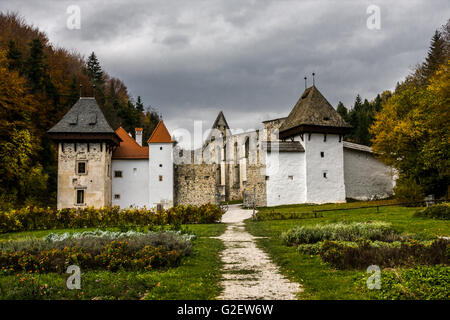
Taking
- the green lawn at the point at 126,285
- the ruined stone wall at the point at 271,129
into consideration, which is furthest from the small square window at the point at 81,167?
the ruined stone wall at the point at 271,129

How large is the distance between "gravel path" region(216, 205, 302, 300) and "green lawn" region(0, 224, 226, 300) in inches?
11.3

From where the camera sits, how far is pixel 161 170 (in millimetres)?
31719

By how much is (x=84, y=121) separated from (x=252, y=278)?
2639 centimetres

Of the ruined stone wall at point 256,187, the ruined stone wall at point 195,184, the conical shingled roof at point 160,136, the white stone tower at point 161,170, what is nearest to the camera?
the ruined stone wall at point 256,187

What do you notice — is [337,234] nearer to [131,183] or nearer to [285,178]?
[285,178]

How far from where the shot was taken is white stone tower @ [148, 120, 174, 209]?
31.4 m

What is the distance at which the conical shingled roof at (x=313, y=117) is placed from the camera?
31453 millimetres

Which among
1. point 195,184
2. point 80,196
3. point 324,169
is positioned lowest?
point 80,196

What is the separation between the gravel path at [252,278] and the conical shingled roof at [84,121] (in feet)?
71.5

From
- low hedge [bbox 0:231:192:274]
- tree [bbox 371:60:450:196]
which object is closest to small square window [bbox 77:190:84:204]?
low hedge [bbox 0:231:192:274]

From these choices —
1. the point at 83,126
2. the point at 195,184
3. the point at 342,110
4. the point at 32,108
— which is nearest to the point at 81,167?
the point at 83,126

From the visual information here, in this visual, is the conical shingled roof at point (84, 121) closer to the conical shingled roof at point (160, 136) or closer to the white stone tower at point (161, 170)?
the conical shingled roof at point (160, 136)

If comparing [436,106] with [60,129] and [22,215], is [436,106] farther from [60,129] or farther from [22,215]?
[60,129]

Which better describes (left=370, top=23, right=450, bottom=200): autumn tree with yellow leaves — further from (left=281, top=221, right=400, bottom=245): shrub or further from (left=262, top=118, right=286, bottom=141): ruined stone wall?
(left=262, top=118, right=286, bottom=141): ruined stone wall
